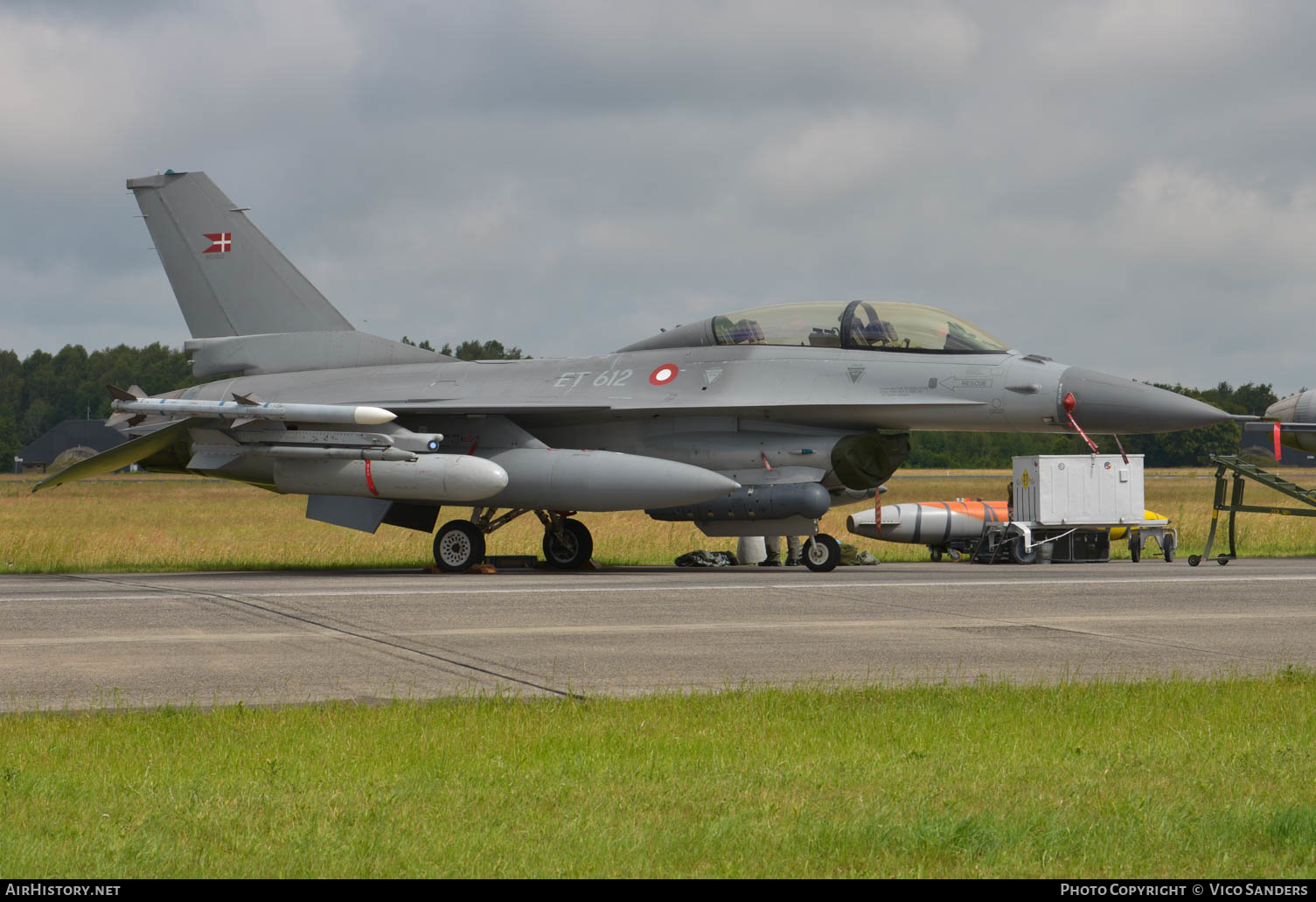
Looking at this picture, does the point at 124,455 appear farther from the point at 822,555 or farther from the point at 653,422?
the point at 822,555

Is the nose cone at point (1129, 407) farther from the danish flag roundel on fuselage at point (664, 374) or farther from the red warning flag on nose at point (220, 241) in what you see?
the red warning flag on nose at point (220, 241)

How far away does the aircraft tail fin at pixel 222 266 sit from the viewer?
20.7 metres

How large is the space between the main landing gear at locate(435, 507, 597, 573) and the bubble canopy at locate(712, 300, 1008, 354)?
360cm

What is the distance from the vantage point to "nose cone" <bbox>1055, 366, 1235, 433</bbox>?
54.0 ft

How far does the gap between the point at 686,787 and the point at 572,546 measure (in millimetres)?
14278

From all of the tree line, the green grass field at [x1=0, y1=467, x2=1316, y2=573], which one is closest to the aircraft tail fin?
the green grass field at [x1=0, y1=467, x2=1316, y2=573]

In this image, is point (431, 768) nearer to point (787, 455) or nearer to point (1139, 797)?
point (1139, 797)

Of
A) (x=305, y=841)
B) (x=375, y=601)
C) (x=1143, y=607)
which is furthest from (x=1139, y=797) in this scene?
(x=375, y=601)

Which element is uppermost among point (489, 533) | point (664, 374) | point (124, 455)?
point (664, 374)

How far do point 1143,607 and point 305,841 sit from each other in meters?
9.67

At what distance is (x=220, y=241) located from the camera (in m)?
20.7

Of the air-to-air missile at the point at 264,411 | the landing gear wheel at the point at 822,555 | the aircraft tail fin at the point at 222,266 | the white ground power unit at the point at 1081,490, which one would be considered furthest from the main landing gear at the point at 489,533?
the white ground power unit at the point at 1081,490

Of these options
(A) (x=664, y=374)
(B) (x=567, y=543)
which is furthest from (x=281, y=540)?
(A) (x=664, y=374)

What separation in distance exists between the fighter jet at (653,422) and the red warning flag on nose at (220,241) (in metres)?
2.23
